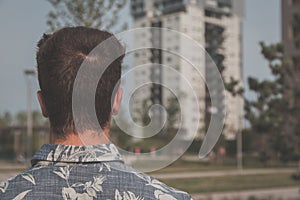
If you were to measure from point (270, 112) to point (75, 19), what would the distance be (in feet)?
22.1

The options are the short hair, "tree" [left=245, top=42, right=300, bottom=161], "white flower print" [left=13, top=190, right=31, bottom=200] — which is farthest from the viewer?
"tree" [left=245, top=42, right=300, bottom=161]

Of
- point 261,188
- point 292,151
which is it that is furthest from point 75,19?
point 261,188

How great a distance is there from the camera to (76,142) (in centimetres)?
158

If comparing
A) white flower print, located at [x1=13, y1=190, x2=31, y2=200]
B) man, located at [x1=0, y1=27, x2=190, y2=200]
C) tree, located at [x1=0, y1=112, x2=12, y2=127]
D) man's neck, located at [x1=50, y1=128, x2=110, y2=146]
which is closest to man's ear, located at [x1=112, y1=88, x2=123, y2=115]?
man, located at [x1=0, y1=27, x2=190, y2=200]

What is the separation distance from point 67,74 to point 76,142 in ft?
0.67

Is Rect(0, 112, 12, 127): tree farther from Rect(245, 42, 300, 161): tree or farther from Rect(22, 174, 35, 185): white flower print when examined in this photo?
Rect(22, 174, 35, 185): white flower print

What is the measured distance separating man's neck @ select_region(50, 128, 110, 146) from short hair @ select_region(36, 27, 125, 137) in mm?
17

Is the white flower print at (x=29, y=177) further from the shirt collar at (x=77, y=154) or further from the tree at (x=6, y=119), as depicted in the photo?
the tree at (x=6, y=119)

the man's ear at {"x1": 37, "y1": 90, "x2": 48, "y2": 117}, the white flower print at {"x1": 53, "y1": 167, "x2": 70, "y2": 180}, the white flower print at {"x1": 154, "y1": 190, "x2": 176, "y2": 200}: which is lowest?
the white flower print at {"x1": 154, "y1": 190, "x2": 176, "y2": 200}

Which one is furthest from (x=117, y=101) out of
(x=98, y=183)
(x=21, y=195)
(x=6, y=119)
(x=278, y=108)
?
(x=6, y=119)

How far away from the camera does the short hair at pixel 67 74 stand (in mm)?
1618

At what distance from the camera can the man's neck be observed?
5.19 ft

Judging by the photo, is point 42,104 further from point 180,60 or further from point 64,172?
point 180,60

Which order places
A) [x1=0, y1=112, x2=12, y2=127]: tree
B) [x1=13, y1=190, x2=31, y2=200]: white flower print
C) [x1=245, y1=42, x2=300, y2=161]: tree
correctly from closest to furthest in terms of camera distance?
[x1=13, y1=190, x2=31, y2=200]: white flower print, [x1=245, y1=42, x2=300, y2=161]: tree, [x1=0, y1=112, x2=12, y2=127]: tree
